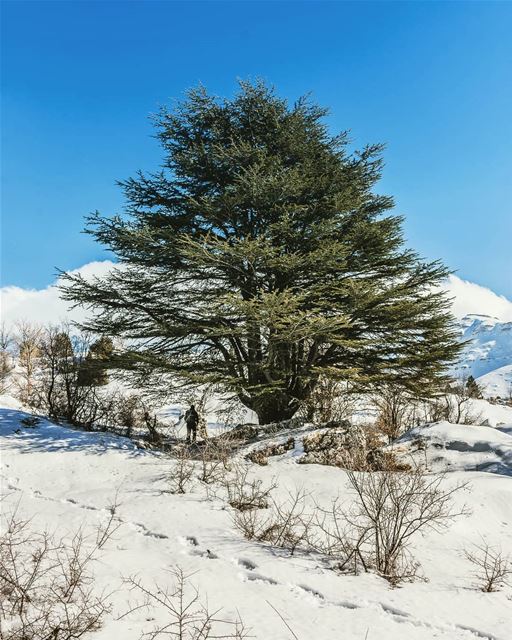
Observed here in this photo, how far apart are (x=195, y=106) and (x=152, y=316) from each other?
6.76m

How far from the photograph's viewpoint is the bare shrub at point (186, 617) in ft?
10.9

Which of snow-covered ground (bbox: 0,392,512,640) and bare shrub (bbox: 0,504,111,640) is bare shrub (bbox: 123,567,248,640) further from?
bare shrub (bbox: 0,504,111,640)

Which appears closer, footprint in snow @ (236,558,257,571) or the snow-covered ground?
the snow-covered ground

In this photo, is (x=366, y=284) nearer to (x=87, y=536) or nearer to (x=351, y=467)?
(x=351, y=467)

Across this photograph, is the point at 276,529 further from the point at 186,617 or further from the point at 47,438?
the point at 47,438

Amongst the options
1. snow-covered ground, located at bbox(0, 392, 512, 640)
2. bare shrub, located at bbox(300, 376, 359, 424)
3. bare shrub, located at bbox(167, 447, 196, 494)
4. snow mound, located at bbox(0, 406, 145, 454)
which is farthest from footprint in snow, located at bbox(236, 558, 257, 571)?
bare shrub, located at bbox(300, 376, 359, 424)

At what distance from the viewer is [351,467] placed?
287 inches

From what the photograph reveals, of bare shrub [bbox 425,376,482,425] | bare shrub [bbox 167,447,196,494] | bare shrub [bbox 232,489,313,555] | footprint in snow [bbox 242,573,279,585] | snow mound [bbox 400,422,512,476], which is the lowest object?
footprint in snow [bbox 242,573,279,585]

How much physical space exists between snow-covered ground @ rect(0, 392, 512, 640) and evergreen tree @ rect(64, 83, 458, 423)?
7.99 feet

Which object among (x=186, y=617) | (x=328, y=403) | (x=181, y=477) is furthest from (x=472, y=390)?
(x=186, y=617)

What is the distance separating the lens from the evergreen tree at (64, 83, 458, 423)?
10742 millimetres

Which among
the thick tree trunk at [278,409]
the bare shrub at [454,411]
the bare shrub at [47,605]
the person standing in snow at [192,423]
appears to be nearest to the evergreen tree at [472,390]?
the bare shrub at [454,411]

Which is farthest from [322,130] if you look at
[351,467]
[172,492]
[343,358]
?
[172,492]

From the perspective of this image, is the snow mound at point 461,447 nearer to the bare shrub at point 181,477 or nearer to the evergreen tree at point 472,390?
the bare shrub at point 181,477
